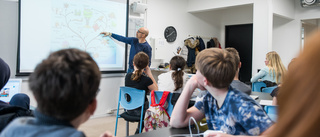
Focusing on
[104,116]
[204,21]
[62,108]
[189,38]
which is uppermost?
[204,21]

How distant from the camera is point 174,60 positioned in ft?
10.3

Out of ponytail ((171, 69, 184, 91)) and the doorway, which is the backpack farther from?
the doorway

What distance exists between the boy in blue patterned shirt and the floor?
95.0 inches

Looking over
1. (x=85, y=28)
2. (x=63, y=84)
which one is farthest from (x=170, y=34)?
(x=63, y=84)

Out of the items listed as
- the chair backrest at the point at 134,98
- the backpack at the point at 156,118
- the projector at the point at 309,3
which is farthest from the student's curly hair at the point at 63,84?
the projector at the point at 309,3

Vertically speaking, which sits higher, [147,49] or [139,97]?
[147,49]

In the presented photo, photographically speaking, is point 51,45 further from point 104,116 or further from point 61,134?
point 61,134

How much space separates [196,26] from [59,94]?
6.56m

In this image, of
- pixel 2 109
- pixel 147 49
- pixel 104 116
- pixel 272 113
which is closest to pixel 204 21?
pixel 147 49

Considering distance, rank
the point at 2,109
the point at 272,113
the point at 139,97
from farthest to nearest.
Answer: the point at 139,97, the point at 272,113, the point at 2,109

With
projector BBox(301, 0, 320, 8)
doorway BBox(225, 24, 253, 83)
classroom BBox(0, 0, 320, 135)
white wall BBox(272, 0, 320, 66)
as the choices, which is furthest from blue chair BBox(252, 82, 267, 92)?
doorway BBox(225, 24, 253, 83)

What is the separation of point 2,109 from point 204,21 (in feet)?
21.5

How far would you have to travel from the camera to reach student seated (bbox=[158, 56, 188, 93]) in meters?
3.14

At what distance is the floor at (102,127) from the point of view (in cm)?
375
